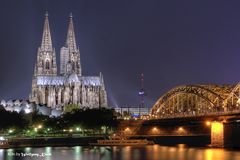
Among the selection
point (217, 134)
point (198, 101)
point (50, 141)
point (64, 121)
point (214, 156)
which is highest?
point (198, 101)

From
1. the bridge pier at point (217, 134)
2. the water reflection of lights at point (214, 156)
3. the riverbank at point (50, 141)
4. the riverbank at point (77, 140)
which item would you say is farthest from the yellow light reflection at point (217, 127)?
the riverbank at point (50, 141)

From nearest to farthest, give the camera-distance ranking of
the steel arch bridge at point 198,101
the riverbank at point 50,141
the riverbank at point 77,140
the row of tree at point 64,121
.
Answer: the riverbank at point 50,141 → the riverbank at point 77,140 → the steel arch bridge at point 198,101 → the row of tree at point 64,121

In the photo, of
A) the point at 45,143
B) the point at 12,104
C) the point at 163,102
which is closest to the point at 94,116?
the point at 163,102

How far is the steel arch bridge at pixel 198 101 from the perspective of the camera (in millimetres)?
109438

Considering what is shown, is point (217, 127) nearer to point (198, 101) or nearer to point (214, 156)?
point (214, 156)

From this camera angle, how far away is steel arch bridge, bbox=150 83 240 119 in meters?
109

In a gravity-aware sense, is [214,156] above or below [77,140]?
below

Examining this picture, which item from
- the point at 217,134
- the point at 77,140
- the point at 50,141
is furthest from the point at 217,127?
the point at 50,141

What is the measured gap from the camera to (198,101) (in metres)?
125

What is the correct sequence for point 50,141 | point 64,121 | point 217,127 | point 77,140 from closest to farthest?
point 217,127, point 50,141, point 77,140, point 64,121

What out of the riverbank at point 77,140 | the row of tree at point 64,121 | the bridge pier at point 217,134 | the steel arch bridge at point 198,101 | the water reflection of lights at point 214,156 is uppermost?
the steel arch bridge at point 198,101

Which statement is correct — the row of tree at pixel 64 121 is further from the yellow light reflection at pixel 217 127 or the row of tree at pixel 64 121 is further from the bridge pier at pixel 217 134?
the yellow light reflection at pixel 217 127

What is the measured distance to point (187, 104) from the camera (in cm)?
13212

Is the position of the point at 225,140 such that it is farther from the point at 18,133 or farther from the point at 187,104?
the point at 18,133
